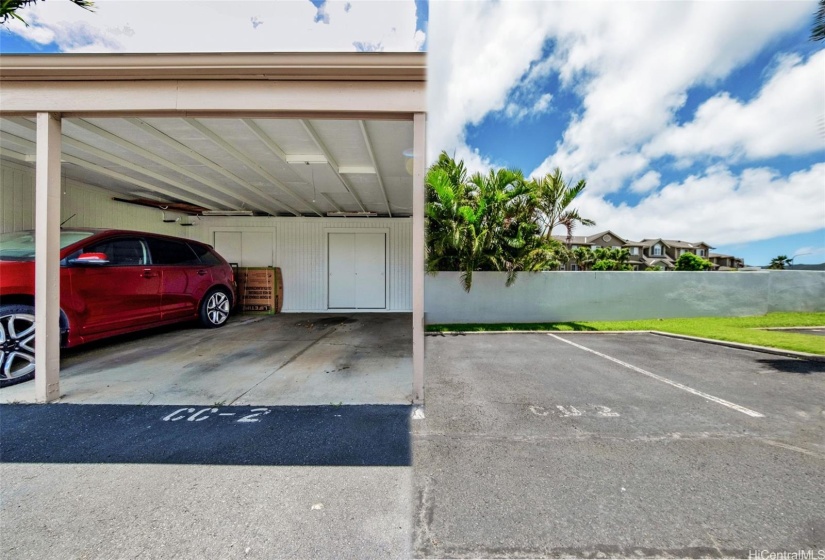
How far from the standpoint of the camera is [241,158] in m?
5.35

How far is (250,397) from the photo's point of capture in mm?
3262

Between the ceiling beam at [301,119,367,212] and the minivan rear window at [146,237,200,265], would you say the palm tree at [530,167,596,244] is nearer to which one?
the ceiling beam at [301,119,367,212]

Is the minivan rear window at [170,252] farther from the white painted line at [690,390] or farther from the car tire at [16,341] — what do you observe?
the white painted line at [690,390]

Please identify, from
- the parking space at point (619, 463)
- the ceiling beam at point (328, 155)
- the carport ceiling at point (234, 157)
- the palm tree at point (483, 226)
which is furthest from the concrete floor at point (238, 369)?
the ceiling beam at point (328, 155)

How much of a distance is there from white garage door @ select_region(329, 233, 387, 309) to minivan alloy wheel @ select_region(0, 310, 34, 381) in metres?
6.40

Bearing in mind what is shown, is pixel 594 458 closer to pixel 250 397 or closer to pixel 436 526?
pixel 436 526

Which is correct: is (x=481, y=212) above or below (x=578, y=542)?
above

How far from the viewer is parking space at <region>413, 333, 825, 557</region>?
5.31 feet

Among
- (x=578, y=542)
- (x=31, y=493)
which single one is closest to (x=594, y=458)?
(x=578, y=542)

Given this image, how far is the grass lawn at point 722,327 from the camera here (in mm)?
6090

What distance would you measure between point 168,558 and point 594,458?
258 centimetres

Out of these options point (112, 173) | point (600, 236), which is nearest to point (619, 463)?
point (112, 173)

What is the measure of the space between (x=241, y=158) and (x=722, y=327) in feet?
36.8

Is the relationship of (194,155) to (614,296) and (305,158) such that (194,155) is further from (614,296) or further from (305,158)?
(614,296)
